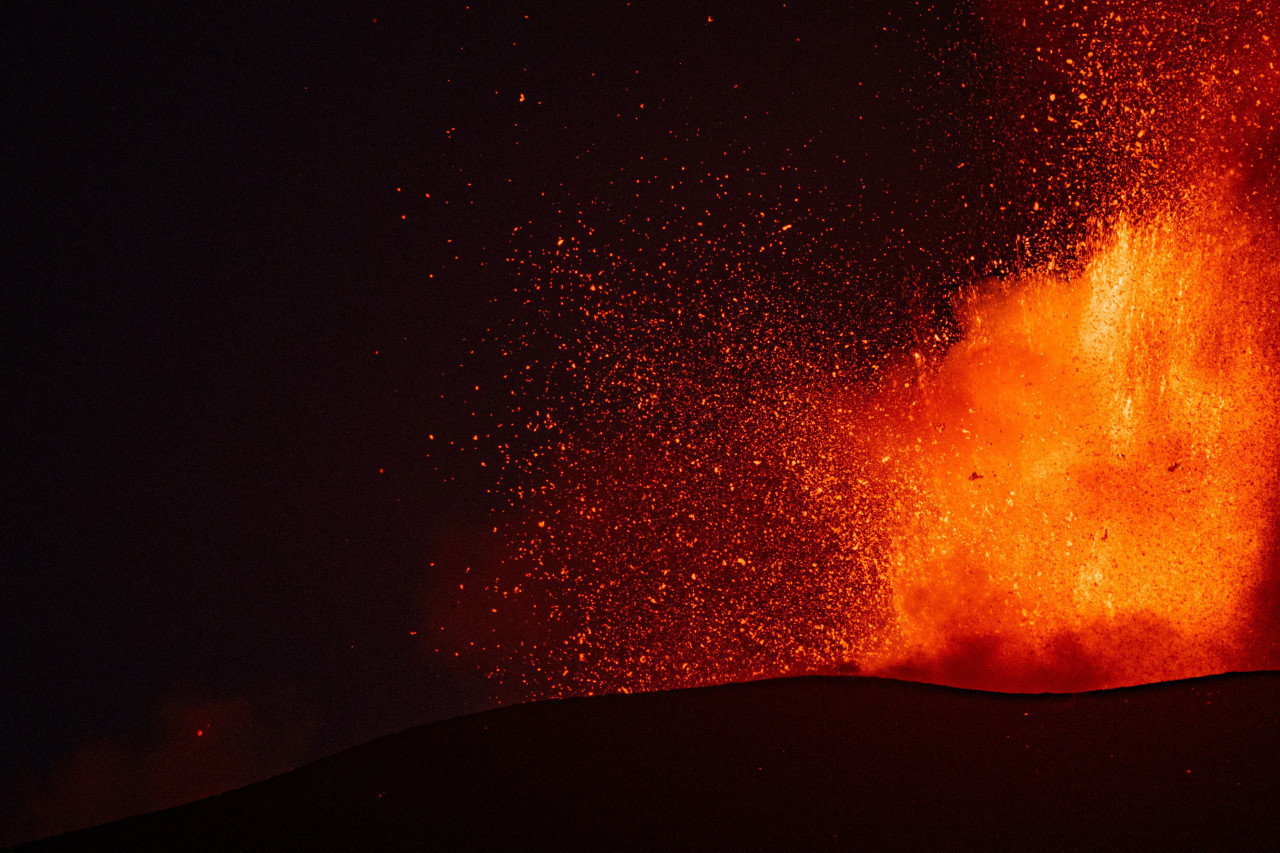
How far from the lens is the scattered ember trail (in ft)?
5.92

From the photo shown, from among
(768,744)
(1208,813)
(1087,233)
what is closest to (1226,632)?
(1208,813)

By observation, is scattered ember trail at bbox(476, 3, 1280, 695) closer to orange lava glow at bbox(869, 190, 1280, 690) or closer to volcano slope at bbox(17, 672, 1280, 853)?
orange lava glow at bbox(869, 190, 1280, 690)

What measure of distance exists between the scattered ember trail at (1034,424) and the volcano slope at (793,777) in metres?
0.12

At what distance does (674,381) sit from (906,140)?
662 millimetres

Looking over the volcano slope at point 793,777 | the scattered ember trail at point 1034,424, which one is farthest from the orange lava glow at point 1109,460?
the volcano slope at point 793,777

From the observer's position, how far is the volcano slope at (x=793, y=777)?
1370mm

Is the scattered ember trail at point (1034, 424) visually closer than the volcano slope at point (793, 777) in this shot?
No

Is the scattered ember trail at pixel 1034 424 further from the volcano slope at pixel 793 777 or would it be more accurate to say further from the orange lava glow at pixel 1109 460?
the volcano slope at pixel 793 777

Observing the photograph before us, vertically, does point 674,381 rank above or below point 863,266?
below

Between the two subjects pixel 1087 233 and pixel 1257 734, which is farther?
pixel 1087 233

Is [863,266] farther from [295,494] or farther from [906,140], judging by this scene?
[295,494]

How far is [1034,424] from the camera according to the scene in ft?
5.94

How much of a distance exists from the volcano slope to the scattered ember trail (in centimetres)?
12

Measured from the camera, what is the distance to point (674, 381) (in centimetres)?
181
